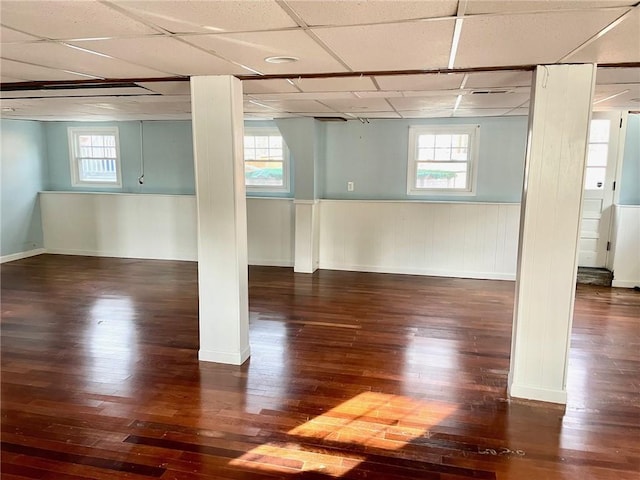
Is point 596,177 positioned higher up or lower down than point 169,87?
lower down

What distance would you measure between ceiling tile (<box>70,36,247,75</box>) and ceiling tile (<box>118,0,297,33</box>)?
287 mm

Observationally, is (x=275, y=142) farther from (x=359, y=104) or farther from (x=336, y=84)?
(x=336, y=84)

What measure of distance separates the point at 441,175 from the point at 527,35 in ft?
14.8

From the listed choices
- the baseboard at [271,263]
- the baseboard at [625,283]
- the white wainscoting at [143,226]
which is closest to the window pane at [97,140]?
the white wainscoting at [143,226]

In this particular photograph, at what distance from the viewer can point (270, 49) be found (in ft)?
7.86

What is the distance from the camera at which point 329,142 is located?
6766mm

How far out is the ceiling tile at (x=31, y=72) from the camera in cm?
286

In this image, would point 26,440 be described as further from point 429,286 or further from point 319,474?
point 429,286

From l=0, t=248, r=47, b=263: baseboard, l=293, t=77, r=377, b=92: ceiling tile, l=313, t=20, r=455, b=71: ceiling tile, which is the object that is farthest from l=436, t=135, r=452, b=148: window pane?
l=0, t=248, r=47, b=263: baseboard

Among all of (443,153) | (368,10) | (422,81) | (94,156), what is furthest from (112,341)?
(443,153)

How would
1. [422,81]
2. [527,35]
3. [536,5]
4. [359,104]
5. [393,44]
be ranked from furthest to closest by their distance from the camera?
[359,104] → [422,81] → [393,44] → [527,35] → [536,5]

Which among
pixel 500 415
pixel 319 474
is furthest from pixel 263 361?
pixel 500 415

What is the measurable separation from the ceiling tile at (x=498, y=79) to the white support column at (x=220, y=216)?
169 centimetres

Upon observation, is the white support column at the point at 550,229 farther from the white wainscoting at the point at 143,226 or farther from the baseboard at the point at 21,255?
the baseboard at the point at 21,255
